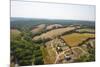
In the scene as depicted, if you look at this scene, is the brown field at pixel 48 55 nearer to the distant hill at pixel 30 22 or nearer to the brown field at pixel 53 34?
the brown field at pixel 53 34

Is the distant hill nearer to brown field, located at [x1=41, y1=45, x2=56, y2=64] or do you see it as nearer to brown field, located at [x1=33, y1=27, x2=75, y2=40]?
brown field, located at [x1=33, y1=27, x2=75, y2=40]

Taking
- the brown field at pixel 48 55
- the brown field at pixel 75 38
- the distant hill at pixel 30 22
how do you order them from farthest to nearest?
the brown field at pixel 75 38
the brown field at pixel 48 55
the distant hill at pixel 30 22

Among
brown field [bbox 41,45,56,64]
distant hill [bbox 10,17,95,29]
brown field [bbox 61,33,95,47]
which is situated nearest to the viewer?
distant hill [bbox 10,17,95,29]

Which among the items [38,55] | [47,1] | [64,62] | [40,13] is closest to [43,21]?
[40,13]

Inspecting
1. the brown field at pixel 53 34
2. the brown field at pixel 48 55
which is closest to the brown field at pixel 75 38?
the brown field at pixel 53 34

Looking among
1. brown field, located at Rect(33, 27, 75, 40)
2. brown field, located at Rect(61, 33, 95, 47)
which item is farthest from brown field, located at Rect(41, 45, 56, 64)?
brown field, located at Rect(61, 33, 95, 47)

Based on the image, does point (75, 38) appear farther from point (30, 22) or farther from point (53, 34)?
point (30, 22)

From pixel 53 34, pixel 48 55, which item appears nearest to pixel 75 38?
pixel 53 34

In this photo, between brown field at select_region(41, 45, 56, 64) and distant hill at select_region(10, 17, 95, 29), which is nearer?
distant hill at select_region(10, 17, 95, 29)

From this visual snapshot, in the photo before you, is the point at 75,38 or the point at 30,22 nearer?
the point at 30,22
